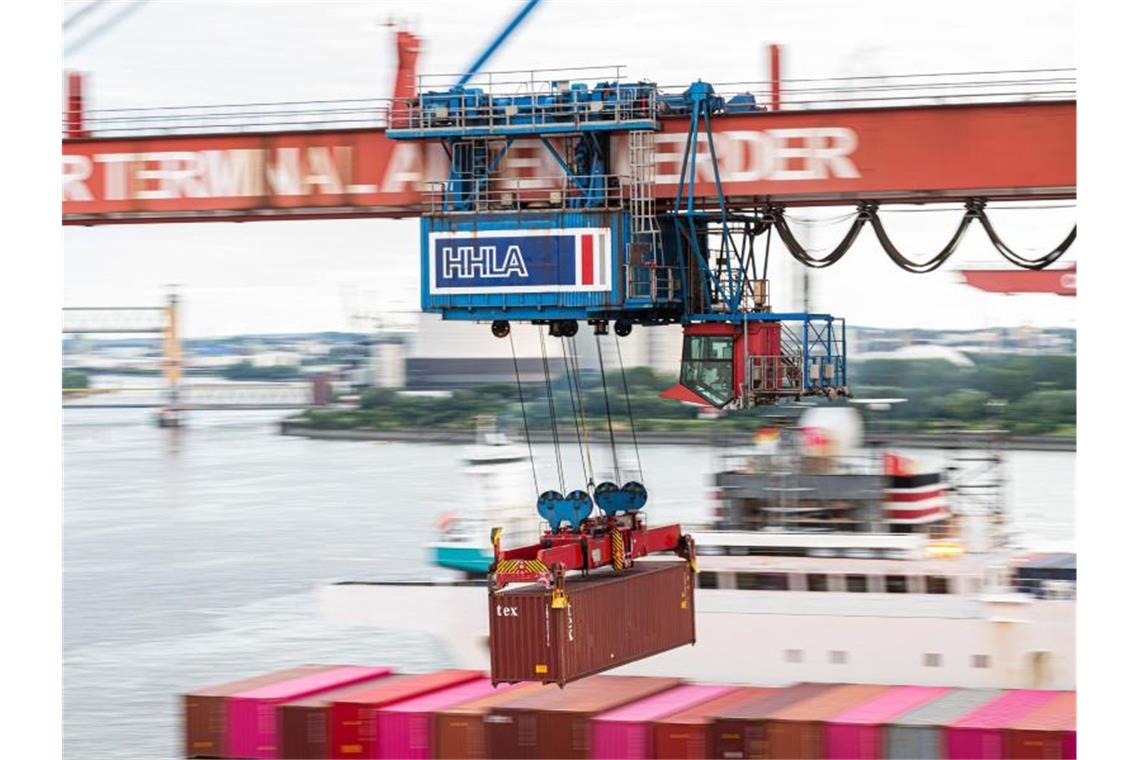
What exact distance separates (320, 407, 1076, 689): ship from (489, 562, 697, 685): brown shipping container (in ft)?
42.4

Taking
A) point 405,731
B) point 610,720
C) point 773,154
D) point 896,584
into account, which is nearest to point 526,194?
point 773,154

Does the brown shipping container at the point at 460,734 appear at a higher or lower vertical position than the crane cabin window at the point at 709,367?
lower

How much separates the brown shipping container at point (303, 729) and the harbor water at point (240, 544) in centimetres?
337

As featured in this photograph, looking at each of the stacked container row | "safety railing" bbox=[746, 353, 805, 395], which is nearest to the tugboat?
the stacked container row

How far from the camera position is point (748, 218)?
2119 cm

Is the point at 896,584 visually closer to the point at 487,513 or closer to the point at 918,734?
the point at 918,734

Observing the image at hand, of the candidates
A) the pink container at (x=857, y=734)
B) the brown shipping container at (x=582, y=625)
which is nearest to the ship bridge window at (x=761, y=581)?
the pink container at (x=857, y=734)

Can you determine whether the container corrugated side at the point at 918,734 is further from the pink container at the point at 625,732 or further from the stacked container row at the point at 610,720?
the pink container at the point at 625,732

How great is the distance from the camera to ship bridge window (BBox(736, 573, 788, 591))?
1458 inches

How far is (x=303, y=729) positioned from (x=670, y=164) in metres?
16.3

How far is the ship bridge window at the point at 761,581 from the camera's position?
121 feet

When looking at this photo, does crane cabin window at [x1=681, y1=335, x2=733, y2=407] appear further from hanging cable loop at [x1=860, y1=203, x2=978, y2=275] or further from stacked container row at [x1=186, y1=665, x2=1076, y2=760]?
stacked container row at [x1=186, y1=665, x2=1076, y2=760]
